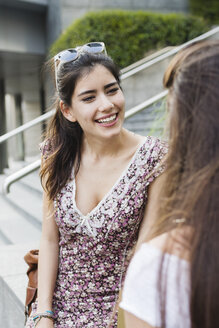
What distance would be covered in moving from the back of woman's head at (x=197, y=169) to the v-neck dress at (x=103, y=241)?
77cm

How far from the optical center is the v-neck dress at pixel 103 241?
1.69m

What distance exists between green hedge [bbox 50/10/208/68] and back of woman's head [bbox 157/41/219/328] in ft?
21.9

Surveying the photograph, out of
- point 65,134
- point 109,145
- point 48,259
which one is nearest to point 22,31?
point 65,134

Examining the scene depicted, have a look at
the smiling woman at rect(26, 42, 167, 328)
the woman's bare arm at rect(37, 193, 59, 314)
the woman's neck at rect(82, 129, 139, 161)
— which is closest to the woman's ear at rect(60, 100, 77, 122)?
the smiling woman at rect(26, 42, 167, 328)

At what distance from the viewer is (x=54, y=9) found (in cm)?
913

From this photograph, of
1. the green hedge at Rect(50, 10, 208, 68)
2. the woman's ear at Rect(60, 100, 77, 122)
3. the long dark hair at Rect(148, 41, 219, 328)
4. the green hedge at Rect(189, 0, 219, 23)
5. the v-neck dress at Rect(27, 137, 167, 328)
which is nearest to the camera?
the long dark hair at Rect(148, 41, 219, 328)

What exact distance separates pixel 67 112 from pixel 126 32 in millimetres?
5973

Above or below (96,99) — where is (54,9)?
above

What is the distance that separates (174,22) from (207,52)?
7.48 m

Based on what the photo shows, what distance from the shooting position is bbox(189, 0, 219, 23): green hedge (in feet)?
31.5

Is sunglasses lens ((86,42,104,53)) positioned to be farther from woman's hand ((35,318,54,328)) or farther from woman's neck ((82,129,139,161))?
woman's hand ((35,318,54,328))

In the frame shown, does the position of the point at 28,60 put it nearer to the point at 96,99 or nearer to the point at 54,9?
the point at 54,9

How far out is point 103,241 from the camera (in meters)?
1.71

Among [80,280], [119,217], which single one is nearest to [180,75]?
[119,217]
